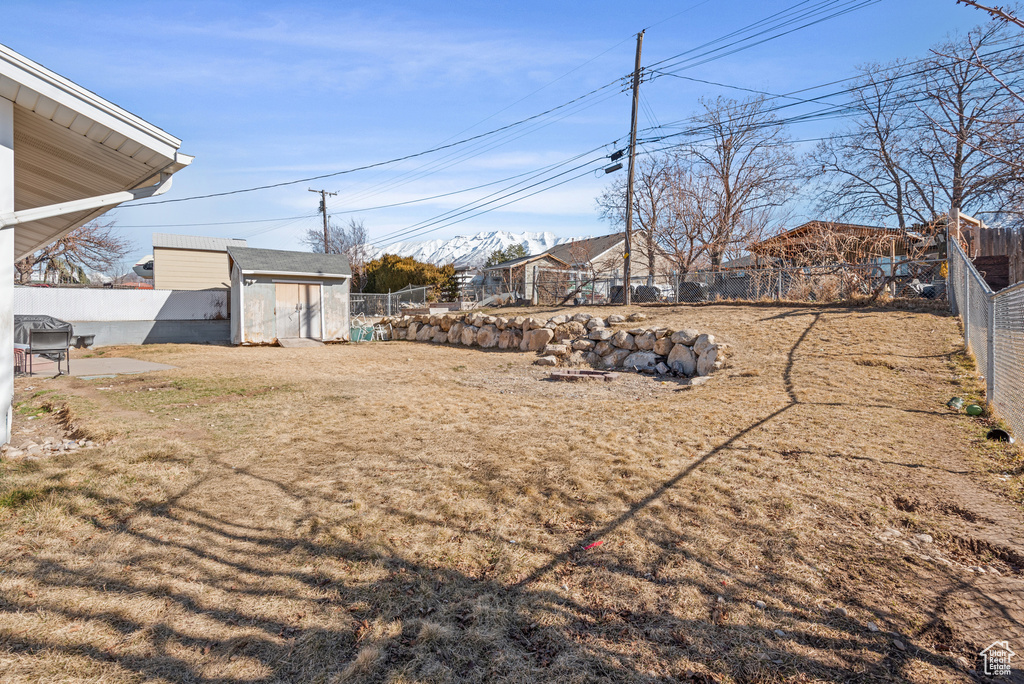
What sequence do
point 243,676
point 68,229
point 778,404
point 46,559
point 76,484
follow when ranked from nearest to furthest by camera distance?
1. point 243,676
2. point 46,559
3. point 76,484
4. point 778,404
5. point 68,229

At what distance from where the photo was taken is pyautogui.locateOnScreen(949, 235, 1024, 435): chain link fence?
16.2 ft

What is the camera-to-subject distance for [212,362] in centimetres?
1314

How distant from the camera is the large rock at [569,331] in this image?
13.8 metres

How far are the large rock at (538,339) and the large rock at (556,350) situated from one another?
0.38m

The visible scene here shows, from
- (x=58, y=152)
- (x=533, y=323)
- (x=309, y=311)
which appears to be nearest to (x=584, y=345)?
(x=533, y=323)

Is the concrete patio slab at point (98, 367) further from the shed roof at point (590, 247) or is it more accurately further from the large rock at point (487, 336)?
the shed roof at point (590, 247)

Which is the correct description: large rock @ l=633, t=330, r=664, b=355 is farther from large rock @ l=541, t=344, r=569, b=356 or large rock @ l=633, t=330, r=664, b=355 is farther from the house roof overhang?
the house roof overhang

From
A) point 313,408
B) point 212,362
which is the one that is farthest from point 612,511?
point 212,362

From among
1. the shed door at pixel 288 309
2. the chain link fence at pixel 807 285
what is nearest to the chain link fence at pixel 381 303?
the shed door at pixel 288 309

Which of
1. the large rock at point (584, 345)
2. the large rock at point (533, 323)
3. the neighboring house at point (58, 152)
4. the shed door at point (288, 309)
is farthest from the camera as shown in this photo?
the shed door at point (288, 309)

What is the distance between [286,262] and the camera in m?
19.6

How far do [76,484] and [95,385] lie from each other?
20.5 ft

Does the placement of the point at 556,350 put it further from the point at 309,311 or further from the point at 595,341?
the point at 309,311

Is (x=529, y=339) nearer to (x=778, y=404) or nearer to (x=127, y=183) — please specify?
(x=778, y=404)
